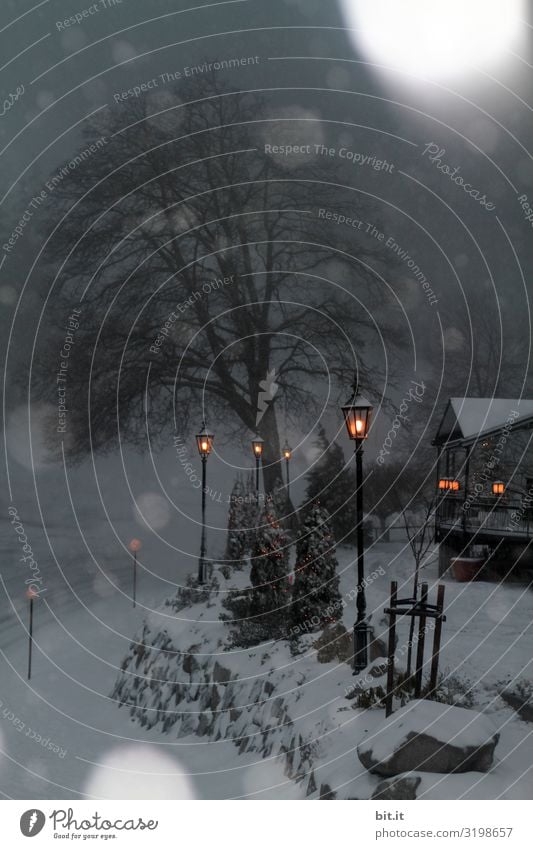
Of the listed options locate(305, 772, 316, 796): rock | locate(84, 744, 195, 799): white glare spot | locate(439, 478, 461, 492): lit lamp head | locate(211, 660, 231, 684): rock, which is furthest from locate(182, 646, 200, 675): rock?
locate(439, 478, 461, 492): lit lamp head

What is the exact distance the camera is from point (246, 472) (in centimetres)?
2069

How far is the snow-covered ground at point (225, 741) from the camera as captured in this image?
8867 millimetres

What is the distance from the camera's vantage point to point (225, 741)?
39.9ft

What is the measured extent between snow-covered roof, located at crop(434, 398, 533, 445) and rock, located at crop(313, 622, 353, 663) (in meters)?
6.39

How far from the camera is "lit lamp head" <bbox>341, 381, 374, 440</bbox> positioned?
1116 cm

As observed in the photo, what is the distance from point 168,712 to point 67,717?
2.49 metres

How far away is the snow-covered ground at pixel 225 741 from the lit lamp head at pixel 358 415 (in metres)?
3.65

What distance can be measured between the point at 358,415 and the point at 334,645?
448cm

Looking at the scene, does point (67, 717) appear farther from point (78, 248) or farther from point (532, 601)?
point (78, 248)

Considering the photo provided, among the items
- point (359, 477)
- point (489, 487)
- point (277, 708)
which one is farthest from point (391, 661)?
point (489, 487)

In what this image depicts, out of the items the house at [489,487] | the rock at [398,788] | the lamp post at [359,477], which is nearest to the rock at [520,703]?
the rock at [398,788]

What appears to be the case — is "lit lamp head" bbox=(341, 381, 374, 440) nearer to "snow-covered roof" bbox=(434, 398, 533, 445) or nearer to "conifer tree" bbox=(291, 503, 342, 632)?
"conifer tree" bbox=(291, 503, 342, 632)

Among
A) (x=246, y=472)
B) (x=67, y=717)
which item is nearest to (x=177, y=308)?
(x=246, y=472)

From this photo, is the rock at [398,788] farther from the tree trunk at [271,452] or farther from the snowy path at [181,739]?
the tree trunk at [271,452]
